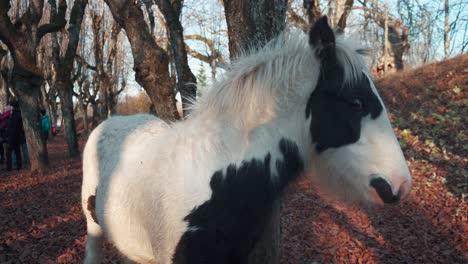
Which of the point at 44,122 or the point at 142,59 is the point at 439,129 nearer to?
the point at 142,59

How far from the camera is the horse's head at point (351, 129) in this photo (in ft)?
6.09

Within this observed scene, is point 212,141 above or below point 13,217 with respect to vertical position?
above

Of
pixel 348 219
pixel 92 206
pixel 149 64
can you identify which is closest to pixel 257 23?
pixel 149 64

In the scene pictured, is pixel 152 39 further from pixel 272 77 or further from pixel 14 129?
pixel 14 129

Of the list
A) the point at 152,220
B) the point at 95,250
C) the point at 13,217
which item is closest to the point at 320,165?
the point at 152,220

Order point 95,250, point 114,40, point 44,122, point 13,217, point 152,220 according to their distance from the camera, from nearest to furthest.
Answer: point 152,220
point 95,250
point 13,217
point 44,122
point 114,40

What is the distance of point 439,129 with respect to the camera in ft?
33.2

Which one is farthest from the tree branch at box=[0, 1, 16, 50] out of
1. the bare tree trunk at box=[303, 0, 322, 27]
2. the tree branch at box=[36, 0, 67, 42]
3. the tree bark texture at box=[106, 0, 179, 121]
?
the bare tree trunk at box=[303, 0, 322, 27]

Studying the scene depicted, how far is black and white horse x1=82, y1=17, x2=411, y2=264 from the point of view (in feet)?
6.29

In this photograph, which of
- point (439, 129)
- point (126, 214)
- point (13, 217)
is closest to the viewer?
point (126, 214)

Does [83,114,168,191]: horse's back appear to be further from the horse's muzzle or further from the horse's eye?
the horse's muzzle

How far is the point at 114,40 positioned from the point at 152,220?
2258 cm

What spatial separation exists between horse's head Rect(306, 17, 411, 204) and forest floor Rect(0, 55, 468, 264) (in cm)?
37

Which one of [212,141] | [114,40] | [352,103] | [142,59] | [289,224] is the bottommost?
[289,224]
